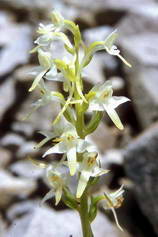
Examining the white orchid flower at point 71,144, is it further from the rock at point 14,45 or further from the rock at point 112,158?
the rock at point 14,45

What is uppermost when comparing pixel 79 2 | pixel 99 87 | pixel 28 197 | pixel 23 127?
pixel 79 2

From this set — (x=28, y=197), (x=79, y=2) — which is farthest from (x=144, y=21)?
(x=28, y=197)

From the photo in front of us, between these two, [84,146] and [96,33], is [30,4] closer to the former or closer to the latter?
[96,33]

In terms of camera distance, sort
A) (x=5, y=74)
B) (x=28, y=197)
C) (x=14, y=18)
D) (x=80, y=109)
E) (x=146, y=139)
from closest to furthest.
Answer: (x=80, y=109), (x=146, y=139), (x=28, y=197), (x=5, y=74), (x=14, y=18)

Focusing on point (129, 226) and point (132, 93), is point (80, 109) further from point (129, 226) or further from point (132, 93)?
point (132, 93)

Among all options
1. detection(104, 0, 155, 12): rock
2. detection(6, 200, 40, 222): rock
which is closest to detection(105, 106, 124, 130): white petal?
detection(6, 200, 40, 222): rock

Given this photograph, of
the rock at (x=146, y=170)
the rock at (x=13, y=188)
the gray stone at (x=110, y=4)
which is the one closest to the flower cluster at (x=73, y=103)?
the rock at (x=146, y=170)

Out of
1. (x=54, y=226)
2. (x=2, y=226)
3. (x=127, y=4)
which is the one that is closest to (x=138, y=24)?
(x=127, y=4)
